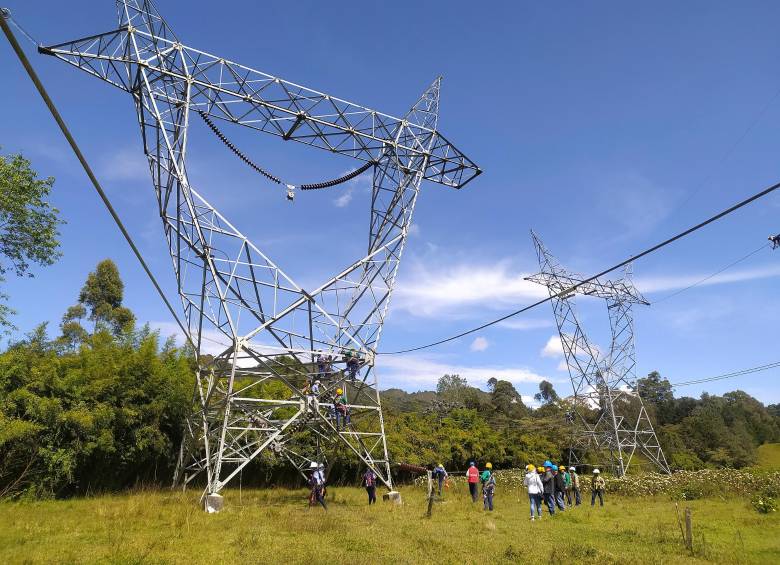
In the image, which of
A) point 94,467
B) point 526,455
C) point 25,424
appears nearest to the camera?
point 25,424

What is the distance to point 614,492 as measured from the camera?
21828mm

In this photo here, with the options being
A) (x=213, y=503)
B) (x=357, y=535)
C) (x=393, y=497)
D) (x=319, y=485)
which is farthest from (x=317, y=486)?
(x=357, y=535)

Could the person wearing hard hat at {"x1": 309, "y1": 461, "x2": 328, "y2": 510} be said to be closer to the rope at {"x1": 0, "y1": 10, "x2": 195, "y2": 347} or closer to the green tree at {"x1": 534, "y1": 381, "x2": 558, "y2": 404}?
the rope at {"x1": 0, "y1": 10, "x2": 195, "y2": 347}

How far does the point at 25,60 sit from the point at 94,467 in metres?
18.4

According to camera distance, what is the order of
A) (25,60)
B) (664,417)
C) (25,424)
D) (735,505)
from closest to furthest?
Answer: (25,60)
(25,424)
(735,505)
(664,417)

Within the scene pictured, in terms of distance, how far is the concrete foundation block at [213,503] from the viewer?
11969 mm

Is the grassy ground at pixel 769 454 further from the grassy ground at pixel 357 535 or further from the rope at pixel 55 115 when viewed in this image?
the rope at pixel 55 115

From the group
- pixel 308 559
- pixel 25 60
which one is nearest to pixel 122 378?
pixel 308 559

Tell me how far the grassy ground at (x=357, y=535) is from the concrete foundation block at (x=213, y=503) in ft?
0.81

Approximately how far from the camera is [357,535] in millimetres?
9508

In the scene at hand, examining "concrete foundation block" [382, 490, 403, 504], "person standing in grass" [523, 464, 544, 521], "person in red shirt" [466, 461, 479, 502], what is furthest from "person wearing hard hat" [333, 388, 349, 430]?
"person standing in grass" [523, 464, 544, 521]

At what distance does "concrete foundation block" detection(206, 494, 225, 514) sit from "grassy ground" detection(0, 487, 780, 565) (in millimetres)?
247

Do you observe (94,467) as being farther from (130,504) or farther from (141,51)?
(141,51)

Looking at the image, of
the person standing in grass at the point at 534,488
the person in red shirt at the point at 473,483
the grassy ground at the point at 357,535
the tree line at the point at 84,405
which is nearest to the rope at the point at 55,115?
the grassy ground at the point at 357,535
